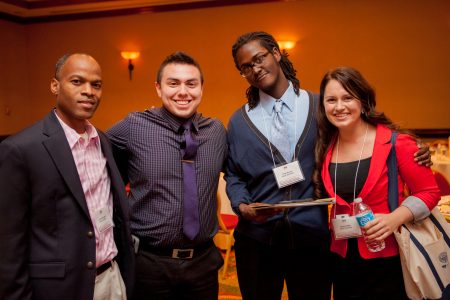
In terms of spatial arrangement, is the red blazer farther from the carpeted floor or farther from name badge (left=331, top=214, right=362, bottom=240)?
the carpeted floor

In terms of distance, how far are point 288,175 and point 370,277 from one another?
56cm

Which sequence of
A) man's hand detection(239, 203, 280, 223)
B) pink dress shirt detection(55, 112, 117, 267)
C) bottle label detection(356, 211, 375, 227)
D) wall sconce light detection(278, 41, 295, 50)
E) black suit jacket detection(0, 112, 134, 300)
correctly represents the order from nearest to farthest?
black suit jacket detection(0, 112, 134, 300) → pink dress shirt detection(55, 112, 117, 267) → bottle label detection(356, 211, 375, 227) → man's hand detection(239, 203, 280, 223) → wall sconce light detection(278, 41, 295, 50)

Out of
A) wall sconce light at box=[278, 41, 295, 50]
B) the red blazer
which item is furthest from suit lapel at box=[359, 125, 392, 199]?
wall sconce light at box=[278, 41, 295, 50]

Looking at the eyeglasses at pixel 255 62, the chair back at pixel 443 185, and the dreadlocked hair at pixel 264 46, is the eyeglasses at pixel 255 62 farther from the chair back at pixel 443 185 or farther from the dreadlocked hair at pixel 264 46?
the chair back at pixel 443 185

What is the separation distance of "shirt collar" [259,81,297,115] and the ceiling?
5951mm

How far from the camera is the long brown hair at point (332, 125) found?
189cm

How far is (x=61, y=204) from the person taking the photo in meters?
1.54

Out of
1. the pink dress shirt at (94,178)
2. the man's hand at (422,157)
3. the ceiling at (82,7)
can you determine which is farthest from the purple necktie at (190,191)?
the ceiling at (82,7)

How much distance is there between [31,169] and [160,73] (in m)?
0.84

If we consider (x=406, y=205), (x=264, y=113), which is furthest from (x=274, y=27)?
(x=406, y=205)

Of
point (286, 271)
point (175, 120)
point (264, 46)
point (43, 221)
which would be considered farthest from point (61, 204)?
point (264, 46)

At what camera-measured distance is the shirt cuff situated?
1.79m

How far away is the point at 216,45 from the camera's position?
8023 millimetres

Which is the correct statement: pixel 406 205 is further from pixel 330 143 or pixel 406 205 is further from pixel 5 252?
pixel 5 252
